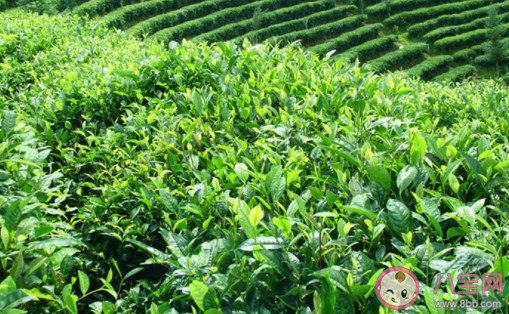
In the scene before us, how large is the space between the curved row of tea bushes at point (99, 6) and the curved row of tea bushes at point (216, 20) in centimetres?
273

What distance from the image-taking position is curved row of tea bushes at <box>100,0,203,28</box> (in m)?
20.6

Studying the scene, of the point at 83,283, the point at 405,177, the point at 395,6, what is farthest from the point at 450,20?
the point at 83,283

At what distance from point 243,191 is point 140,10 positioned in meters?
21.9

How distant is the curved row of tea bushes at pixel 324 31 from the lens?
75.6 feet

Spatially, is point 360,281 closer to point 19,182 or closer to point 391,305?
point 391,305

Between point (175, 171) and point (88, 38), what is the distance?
2.79m

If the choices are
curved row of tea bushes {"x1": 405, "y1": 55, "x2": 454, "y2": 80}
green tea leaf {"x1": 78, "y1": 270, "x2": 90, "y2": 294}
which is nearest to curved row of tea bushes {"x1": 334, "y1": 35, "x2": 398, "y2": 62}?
curved row of tea bushes {"x1": 405, "y1": 55, "x2": 454, "y2": 80}

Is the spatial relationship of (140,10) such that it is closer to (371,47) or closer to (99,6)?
(99,6)

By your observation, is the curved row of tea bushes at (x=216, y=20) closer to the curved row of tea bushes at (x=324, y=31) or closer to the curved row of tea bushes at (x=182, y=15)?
the curved row of tea bushes at (x=182, y=15)

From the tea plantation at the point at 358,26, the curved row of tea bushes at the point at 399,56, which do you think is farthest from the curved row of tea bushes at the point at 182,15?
the curved row of tea bushes at the point at 399,56

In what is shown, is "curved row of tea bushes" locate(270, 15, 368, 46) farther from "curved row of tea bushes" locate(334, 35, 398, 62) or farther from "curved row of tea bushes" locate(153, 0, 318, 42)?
"curved row of tea bushes" locate(153, 0, 318, 42)

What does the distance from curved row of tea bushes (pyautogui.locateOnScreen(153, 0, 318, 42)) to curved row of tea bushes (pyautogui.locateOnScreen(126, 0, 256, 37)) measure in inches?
20.2

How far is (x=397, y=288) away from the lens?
3.94 feet

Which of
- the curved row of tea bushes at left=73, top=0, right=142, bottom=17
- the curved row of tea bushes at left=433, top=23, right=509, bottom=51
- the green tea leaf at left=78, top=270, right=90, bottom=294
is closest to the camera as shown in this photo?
the green tea leaf at left=78, top=270, right=90, bottom=294
